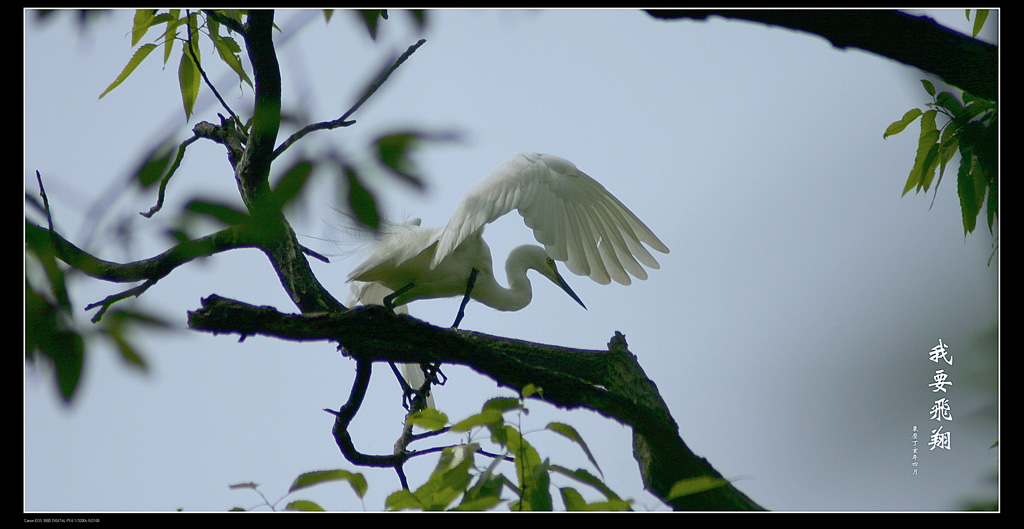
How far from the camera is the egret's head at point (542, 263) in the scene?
2.97m

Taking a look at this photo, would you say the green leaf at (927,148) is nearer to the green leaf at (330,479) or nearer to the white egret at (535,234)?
the white egret at (535,234)

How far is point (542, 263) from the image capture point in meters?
3.04

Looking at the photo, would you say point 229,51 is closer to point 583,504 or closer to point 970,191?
point 583,504

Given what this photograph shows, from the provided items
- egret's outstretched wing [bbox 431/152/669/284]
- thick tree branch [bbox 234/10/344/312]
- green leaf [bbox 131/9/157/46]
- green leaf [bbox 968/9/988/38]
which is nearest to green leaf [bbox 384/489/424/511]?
thick tree branch [bbox 234/10/344/312]

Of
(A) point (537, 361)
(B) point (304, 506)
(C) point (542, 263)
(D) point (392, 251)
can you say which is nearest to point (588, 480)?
(B) point (304, 506)

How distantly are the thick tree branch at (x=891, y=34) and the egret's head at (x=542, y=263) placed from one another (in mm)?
1842

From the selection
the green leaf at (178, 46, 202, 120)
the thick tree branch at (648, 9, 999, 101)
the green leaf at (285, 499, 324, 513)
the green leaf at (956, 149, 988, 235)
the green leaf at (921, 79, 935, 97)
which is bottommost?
the green leaf at (285, 499, 324, 513)

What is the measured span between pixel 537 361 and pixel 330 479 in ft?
2.60

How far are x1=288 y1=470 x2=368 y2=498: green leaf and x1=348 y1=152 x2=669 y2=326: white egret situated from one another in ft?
3.73

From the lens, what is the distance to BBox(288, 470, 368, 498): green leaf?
102cm

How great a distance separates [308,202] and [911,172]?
1657 millimetres

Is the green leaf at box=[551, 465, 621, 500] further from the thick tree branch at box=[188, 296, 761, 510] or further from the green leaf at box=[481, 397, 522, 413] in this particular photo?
the thick tree branch at box=[188, 296, 761, 510]
